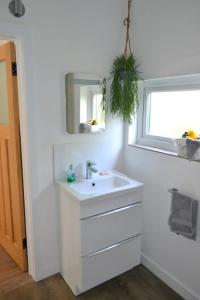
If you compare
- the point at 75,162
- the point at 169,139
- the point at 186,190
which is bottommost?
the point at 186,190

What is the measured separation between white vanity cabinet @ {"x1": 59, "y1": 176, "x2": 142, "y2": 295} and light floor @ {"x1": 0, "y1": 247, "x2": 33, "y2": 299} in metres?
0.37

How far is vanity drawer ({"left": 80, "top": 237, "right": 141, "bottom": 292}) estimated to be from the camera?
1808 mm

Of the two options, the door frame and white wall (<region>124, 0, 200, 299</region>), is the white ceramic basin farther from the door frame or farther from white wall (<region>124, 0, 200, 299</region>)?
the door frame

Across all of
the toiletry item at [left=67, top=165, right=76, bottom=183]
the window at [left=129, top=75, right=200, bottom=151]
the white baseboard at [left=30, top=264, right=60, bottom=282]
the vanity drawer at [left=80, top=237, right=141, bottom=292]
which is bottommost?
the white baseboard at [left=30, top=264, right=60, bottom=282]

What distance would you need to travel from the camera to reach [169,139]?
2.08m

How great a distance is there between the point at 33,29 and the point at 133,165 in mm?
1431

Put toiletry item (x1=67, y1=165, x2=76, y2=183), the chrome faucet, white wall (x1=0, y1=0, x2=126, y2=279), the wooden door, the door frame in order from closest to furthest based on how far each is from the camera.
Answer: the door frame → white wall (x1=0, y1=0, x2=126, y2=279) → the wooden door → toiletry item (x1=67, y1=165, x2=76, y2=183) → the chrome faucet

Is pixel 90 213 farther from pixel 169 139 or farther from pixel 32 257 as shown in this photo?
pixel 169 139

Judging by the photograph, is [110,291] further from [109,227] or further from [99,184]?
[99,184]

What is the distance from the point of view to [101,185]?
2152 millimetres

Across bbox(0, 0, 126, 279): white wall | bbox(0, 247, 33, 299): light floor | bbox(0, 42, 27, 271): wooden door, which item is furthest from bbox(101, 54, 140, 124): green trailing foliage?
bbox(0, 247, 33, 299): light floor

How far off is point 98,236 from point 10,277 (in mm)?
976

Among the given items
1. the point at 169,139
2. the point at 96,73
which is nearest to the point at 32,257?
the point at 169,139

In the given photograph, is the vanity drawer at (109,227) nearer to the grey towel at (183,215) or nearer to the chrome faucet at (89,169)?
the grey towel at (183,215)
